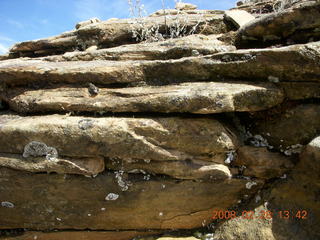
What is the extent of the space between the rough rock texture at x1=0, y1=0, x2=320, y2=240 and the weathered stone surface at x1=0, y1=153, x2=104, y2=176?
22 mm

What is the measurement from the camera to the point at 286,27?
18.6 feet

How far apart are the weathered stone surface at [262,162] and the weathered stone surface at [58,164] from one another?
3116 millimetres

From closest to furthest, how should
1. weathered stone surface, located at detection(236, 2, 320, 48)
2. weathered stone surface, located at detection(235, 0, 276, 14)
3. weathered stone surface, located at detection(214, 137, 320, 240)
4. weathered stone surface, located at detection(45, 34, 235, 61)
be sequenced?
weathered stone surface, located at detection(214, 137, 320, 240) < weathered stone surface, located at detection(236, 2, 320, 48) < weathered stone surface, located at detection(45, 34, 235, 61) < weathered stone surface, located at detection(235, 0, 276, 14)

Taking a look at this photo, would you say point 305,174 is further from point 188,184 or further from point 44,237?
point 44,237

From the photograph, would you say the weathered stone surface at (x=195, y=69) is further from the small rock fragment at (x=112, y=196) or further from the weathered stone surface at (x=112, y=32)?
the weathered stone surface at (x=112, y=32)

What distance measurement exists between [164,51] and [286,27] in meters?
2.94

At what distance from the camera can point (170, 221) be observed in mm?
5633

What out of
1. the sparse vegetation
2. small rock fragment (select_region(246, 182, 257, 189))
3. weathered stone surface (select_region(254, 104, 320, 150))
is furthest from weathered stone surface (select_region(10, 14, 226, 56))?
small rock fragment (select_region(246, 182, 257, 189))

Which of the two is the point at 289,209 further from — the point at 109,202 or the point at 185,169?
the point at 109,202

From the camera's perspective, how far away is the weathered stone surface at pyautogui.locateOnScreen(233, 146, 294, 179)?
526 cm

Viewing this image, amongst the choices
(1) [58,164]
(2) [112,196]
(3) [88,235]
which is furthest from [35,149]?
(3) [88,235]

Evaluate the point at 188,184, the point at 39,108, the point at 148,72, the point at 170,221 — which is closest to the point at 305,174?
the point at 188,184

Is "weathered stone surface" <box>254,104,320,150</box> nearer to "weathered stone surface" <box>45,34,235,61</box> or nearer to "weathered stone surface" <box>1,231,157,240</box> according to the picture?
"weathered stone surface" <box>45,34,235,61</box>

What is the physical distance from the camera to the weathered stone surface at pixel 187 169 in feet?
17.1
